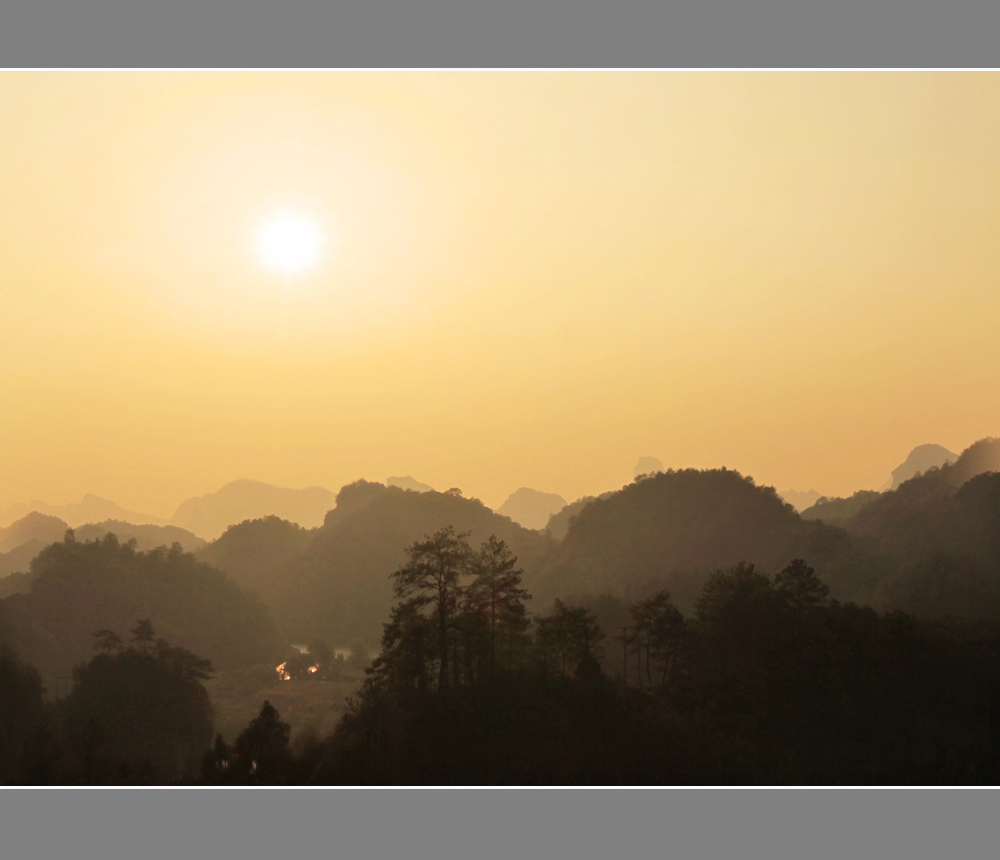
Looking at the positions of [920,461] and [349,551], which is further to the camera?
[349,551]

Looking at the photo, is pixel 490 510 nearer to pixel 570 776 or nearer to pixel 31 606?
pixel 570 776

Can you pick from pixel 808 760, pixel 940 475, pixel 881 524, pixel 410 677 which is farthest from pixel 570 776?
pixel 940 475

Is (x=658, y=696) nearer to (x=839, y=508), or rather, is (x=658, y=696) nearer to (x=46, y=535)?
(x=839, y=508)

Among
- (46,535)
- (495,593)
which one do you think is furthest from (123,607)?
(495,593)

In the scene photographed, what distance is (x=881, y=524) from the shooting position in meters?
22.2

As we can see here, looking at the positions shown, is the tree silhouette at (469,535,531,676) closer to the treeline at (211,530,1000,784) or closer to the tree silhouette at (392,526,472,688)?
the treeline at (211,530,1000,784)

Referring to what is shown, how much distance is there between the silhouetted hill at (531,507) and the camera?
2344cm

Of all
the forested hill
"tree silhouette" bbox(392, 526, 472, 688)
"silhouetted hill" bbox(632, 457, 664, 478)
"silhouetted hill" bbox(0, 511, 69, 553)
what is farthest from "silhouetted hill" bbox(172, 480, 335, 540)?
"silhouetted hill" bbox(632, 457, 664, 478)

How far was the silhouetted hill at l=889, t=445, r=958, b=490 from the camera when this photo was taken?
2175 centimetres

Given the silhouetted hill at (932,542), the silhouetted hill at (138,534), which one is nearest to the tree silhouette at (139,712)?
the silhouetted hill at (138,534)

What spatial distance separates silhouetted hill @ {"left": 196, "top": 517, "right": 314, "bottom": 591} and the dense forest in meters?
0.46

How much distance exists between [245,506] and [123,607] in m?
4.50

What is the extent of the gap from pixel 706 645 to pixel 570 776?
496cm

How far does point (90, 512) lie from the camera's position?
74.8 ft
